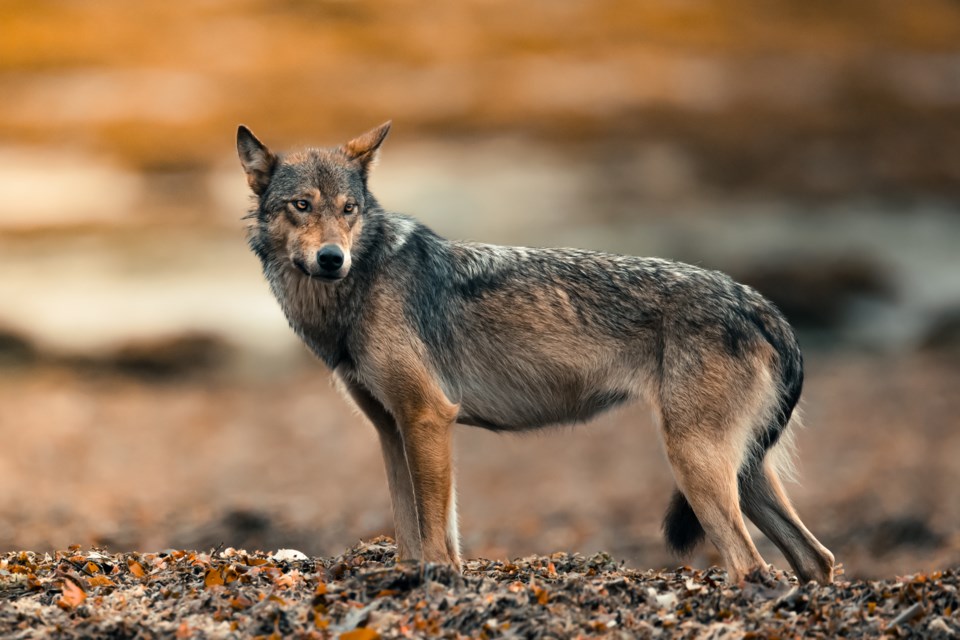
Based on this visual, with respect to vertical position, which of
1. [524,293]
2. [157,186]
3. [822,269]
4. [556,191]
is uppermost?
[157,186]

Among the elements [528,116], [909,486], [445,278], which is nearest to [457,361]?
[445,278]

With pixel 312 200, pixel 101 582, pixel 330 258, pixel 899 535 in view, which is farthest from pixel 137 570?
pixel 899 535

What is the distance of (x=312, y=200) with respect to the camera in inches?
290

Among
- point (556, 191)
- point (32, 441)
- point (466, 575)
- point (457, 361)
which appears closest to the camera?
point (466, 575)

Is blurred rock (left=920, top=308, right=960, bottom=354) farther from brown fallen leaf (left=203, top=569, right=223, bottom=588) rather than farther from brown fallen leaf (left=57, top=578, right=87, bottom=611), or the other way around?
brown fallen leaf (left=57, top=578, right=87, bottom=611)

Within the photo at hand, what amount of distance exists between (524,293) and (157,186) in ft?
68.9

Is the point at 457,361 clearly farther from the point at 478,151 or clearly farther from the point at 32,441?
the point at 478,151

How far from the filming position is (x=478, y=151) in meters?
27.7

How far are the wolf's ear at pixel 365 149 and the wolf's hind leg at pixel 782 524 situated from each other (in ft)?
10.8

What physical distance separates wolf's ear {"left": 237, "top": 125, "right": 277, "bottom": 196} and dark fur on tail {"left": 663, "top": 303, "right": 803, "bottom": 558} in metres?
3.35

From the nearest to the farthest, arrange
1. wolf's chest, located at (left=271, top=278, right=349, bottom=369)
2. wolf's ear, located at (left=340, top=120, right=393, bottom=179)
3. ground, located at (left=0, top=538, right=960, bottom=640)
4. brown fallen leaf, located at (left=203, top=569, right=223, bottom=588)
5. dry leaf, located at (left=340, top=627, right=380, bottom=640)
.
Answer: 1. dry leaf, located at (left=340, top=627, right=380, bottom=640)
2. ground, located at (left=0, top=538, right=960, bottom=640)
3. brown fallen leaf, located at (left=203, top=569, right=223, bottom=588)
4. wolf's chest, located at (left=271, top=278, right=349, bottom=369)
5. wolf's ear, located at (left=340, top=120, right=393, bottom=179)

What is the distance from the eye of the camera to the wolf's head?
23.4 feet

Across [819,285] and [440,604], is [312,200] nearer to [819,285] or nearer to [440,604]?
[440,604]

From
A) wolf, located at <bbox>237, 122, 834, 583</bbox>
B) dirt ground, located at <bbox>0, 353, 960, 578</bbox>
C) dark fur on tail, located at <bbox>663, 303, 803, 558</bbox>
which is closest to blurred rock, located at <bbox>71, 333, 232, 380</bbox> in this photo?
dirt ground, located at <bbox>0, 353, 960, 578</bbox>
